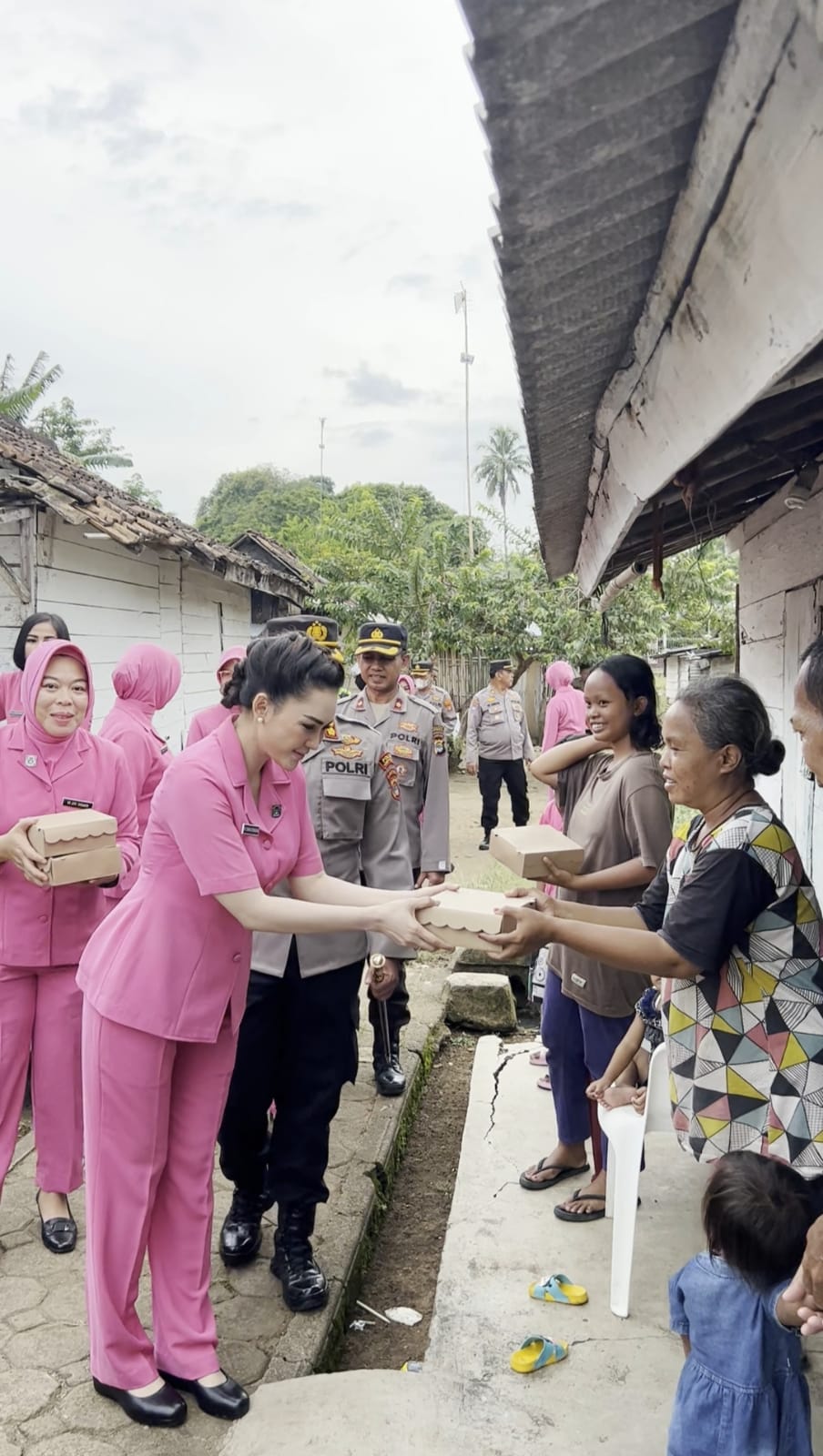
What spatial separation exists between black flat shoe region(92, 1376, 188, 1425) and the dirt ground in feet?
2.39

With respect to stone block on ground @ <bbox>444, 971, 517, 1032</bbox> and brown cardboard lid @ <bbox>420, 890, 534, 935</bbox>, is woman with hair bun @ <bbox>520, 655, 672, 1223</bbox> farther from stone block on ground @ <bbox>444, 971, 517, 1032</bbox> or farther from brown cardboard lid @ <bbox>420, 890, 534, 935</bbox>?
stone block on ground @ <bbox>444, 971, 517, 1032</bbox>

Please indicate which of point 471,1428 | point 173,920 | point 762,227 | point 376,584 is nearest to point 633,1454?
point 471,1428

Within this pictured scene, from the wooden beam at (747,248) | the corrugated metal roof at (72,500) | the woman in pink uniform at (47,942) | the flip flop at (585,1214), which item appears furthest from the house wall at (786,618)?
the corrugated metal roof at (72,500)

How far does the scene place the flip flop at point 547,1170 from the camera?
3.77 m

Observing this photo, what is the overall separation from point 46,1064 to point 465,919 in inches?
70.3

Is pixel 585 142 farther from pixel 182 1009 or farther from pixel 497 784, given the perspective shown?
pixel 497 784

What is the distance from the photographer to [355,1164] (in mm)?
4137

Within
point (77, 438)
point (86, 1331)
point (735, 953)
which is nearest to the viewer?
point (735, 953)

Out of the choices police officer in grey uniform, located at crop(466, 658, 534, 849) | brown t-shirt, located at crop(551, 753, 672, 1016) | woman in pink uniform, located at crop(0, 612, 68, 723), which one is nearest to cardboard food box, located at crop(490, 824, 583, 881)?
brown t-shirt, located at crop(551, 753, 672, 1016)

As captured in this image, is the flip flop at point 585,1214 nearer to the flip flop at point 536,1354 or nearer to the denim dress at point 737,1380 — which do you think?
the flip flop at point 536,1354

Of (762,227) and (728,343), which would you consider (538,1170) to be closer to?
(728,343)

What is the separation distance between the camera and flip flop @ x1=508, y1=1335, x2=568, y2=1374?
2.78 m

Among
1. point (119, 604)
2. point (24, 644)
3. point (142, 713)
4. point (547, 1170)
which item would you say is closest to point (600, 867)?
point (547, 1170)

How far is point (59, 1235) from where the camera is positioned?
345cm
